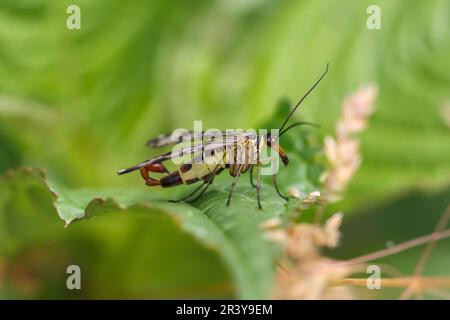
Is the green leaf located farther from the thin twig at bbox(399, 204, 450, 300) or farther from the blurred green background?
the thin twig at bbox(399, 204, 450, 300)

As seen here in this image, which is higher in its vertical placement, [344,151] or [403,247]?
[344,151]

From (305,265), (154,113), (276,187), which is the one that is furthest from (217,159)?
(154,113)

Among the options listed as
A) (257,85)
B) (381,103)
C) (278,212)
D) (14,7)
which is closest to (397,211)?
(381,103)

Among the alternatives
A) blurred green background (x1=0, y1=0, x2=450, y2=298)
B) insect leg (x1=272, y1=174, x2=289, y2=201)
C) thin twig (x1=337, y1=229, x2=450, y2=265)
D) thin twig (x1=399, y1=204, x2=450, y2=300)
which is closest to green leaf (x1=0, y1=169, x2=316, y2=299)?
insect leg (x1=272, y1=174, x2=289, y2=201)

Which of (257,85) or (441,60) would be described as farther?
(257,85)

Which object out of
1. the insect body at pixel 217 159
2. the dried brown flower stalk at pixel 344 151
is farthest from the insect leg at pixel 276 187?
the dried brown flower stalk at pixel 344 151

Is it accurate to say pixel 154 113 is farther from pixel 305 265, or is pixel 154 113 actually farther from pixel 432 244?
pixel 305 265

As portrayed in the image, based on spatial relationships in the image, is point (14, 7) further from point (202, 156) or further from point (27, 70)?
point (202, 156)

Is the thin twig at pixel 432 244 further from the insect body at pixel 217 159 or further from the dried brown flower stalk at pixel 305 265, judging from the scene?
the dried brown flower stalk at pixel 305 265
